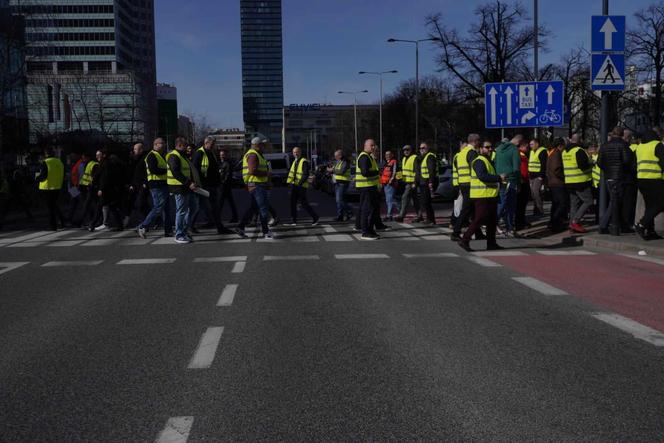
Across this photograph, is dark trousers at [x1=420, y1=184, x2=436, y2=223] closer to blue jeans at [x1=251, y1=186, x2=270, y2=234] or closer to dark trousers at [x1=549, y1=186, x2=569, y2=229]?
dark trousers at [x1=549, y1=186, x2=569, y2=229]

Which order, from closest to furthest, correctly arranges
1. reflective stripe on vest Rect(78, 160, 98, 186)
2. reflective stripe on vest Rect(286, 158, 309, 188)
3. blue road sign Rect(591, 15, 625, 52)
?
blue road sign Rect(591, 15, 625, 52), reflective stripe on vest Rect(78, 160, 98, 186), reflective stripe on vest Rect(286, 158, 309, 188)

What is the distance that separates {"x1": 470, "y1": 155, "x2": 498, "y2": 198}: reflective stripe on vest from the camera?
10938 millimetres

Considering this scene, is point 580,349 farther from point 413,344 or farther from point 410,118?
point 410,118

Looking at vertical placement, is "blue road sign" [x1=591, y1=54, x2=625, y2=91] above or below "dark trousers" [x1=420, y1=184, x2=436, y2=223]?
above

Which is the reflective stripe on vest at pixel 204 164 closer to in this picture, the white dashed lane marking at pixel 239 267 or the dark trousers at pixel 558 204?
the white dashed lane marking at pixel 239 267

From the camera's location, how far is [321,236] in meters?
14.6

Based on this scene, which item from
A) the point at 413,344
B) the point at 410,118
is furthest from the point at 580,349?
the point at 410,118

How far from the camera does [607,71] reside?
13031 mm

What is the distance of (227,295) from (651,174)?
23.5ft

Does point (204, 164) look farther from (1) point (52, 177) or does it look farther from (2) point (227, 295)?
(2) point (227, 295)

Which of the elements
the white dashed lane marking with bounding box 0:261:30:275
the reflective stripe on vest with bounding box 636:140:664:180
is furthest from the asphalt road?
the reflective stripe on vest with bounding box 636:140:664:180

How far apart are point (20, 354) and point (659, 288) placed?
6236 mm

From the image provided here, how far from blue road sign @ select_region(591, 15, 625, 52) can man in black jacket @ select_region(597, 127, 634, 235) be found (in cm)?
156

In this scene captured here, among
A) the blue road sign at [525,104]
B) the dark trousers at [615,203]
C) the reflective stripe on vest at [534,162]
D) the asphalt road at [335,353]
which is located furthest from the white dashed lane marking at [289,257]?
the blue road sign at [525,104]
